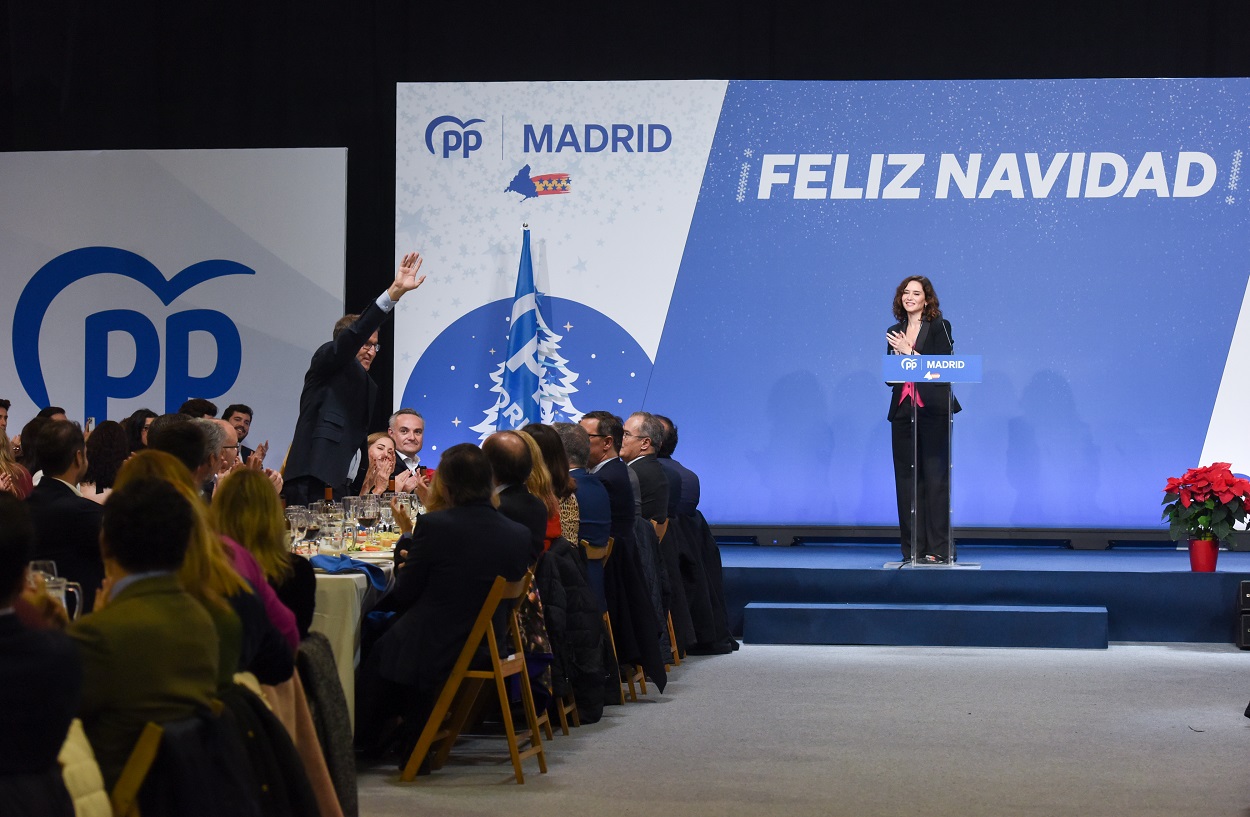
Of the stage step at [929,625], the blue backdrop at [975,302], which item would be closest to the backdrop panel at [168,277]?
the blue backdrop at [975,302]

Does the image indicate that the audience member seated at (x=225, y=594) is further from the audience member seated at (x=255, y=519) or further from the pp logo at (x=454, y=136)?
the pp logo at (x=454, y=136)

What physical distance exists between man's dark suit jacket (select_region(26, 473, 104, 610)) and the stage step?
4339mm

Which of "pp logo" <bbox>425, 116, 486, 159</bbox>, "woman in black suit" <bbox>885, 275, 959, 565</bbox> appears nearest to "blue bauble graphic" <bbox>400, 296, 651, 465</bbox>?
"pp logo" <bbox>425, 116, 486, 159</bbox>

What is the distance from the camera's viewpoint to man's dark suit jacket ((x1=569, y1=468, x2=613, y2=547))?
225 inches

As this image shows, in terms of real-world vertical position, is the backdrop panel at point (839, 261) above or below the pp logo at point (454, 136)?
below

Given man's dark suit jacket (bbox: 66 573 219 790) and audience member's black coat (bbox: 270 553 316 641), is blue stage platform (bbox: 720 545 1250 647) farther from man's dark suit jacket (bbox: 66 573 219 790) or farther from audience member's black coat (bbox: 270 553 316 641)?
man's dark suit jacket (bbox: 66 573 219 790)

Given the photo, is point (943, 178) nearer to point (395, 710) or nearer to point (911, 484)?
point (911, 484)

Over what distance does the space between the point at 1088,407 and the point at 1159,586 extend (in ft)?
6.48

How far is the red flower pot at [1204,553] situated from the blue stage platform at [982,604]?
70mm

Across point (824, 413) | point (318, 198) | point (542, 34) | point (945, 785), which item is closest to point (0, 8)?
point (318, 198)

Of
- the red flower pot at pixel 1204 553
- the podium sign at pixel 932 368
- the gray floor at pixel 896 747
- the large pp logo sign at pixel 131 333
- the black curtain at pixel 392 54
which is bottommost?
the gray floor at pixel 896 747

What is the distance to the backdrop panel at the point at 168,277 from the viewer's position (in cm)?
974

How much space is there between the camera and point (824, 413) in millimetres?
9680

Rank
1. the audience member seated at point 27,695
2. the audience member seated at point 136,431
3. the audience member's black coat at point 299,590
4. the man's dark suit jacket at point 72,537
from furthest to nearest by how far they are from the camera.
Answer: the audience member seated at point 136,431, the man's dark suit jacket at point 72,537, the audience member's black coat at point 299,590, the audience member seated at point 27,695
